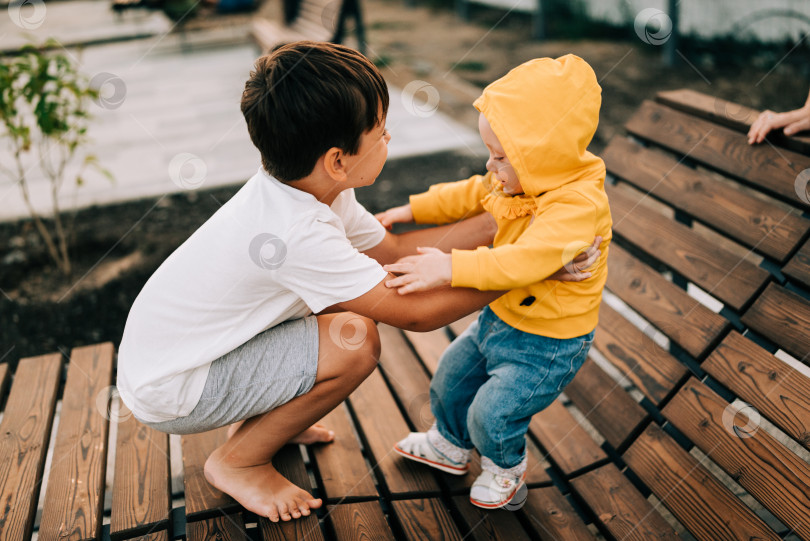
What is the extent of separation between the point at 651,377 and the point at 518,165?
918mm

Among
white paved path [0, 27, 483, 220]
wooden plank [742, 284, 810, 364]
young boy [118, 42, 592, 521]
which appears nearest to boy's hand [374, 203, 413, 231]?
young boy [118, 42, 592, 521]

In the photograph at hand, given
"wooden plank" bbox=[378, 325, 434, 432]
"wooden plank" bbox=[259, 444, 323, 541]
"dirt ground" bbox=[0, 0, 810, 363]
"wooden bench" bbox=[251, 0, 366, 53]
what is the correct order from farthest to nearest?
"wooden bench" bbox=[251, 0, 366, 53]
"dirt ground" bbox=[0, 0, 810, 363]
"wooden plank" bbox=[378, 325, 434, 432]
"wooden plank" bbox=[259, 444, 323, 541]

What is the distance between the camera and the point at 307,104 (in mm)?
1522

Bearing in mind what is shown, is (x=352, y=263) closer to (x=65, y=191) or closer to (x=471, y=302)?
(x=471, y=302)

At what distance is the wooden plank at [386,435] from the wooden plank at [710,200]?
47.1 inches

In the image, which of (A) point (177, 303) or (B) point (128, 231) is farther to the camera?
(B) point (128, 231)

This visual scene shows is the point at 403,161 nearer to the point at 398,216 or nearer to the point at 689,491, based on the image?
the point at 398,216

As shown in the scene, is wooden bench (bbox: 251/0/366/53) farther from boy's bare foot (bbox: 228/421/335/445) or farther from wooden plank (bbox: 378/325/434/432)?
boy's bare foot (bbox: 228/421/335/445)

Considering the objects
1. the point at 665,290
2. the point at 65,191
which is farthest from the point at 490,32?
the point at 665,290

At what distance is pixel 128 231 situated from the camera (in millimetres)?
3992

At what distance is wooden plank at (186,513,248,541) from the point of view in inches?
68.6

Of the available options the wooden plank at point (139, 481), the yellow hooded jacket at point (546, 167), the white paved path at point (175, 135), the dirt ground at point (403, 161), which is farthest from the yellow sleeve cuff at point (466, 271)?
the white paved path at point (175, 135)

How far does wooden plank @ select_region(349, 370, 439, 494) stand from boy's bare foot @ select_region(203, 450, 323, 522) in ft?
0.83

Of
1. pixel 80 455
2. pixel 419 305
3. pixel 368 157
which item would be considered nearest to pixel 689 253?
pixel 419 305
